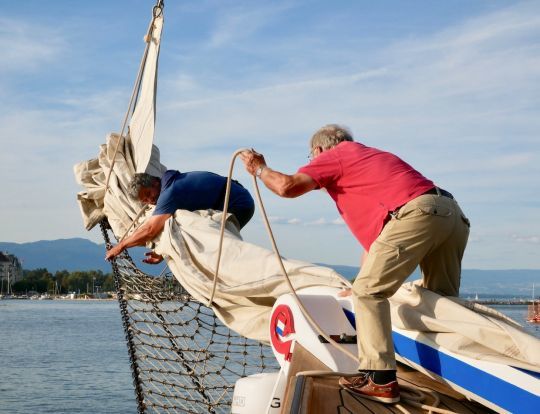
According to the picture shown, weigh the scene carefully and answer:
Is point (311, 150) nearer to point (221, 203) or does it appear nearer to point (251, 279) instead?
point (251, 279)

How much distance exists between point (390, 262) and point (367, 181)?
1.16 ft

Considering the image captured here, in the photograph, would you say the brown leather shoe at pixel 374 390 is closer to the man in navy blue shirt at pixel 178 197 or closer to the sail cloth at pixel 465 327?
the sail cloth at pixel 465 327

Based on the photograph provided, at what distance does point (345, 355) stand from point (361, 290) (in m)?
0.39

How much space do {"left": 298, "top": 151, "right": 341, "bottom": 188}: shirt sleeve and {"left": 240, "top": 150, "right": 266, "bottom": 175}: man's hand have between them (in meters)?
0.22

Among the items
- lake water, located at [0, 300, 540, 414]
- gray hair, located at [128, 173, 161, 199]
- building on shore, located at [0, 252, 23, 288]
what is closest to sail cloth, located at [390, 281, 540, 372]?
gray hair, located at [128, 173, 161, 199]

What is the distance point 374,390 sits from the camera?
117 inches

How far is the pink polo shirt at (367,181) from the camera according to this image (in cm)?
323

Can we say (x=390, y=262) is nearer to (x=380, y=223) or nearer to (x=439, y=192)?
(x=380, y=223)

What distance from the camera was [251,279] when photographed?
14.4 feet

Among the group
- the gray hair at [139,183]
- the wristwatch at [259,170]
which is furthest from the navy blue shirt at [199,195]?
the wristwatch at [259,170]

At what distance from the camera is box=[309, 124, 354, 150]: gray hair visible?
3.48 metres

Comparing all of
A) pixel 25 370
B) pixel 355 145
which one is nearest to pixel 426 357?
pixel 355 145

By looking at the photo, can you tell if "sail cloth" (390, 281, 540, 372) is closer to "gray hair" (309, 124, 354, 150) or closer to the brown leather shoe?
the brown leather shoe

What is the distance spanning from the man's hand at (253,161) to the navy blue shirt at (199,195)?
1.91 m
